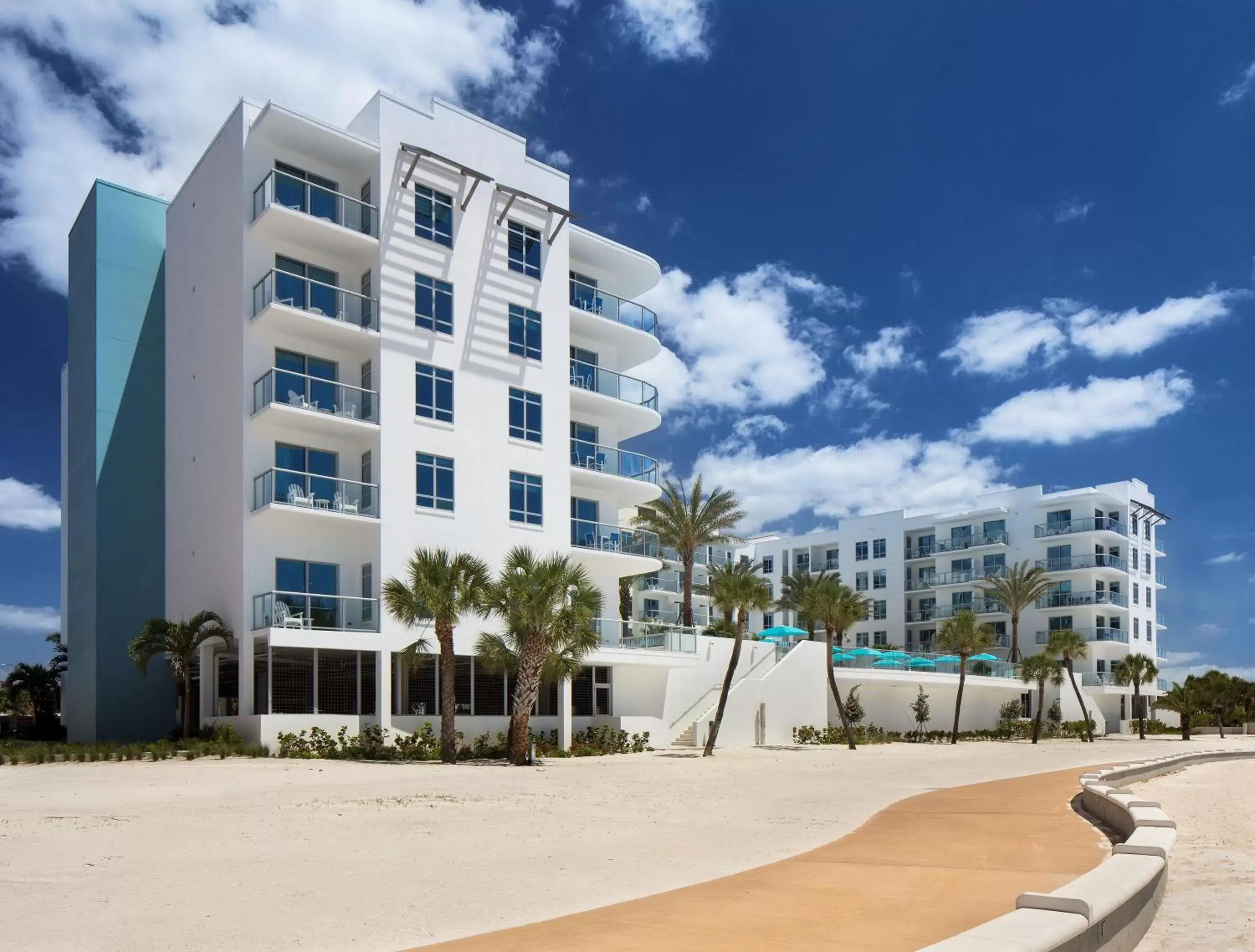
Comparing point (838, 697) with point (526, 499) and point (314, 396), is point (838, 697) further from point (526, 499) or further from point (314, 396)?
point (314, 396)

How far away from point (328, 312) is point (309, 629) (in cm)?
1037

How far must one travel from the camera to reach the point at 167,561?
130 ft

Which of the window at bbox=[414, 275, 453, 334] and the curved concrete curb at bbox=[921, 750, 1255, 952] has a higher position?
the window at bbox=[414, 275, 453, 334]

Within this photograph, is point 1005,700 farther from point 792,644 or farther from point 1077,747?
point 792,644

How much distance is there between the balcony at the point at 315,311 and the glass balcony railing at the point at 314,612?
8162mm

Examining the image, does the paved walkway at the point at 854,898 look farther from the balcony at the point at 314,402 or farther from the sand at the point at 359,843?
the balcony at the point at 314,402

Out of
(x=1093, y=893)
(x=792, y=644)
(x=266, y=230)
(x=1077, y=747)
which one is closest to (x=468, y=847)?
(x=1093, y=893)

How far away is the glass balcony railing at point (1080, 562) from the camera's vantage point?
3115 inches

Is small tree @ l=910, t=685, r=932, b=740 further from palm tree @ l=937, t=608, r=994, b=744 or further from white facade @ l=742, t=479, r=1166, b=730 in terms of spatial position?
white facade @ l=742, t=479, r=1166, b=730

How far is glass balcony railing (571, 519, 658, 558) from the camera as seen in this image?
1668 inches

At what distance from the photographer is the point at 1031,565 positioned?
8144cm

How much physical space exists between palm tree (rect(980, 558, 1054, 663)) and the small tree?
63.8ft

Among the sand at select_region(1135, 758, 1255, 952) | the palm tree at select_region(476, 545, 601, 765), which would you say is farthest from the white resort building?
the sand at select_region(1135, 758, 1255, 952)

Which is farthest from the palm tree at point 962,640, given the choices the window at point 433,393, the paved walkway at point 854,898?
the paved walkway at point 854,898
